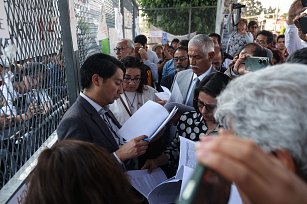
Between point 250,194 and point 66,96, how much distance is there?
225cm

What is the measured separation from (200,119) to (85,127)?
83cm

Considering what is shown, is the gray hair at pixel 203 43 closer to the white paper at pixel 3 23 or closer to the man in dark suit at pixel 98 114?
the man in dark suit at pixel 98 114

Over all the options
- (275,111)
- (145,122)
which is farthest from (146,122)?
(275,111)

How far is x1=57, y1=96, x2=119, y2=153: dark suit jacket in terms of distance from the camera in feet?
5.62

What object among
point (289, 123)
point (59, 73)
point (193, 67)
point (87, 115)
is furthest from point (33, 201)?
point (193, 67)

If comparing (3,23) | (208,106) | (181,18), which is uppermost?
(181,18)

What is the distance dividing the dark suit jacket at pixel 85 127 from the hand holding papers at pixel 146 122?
0.13 m

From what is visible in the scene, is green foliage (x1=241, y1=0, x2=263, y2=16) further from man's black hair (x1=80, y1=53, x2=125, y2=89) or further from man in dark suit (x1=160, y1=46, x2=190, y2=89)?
man's black hair (x1=80, y1=53, x2=125, y2=89)

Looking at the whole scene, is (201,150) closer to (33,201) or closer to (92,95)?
(33,201)

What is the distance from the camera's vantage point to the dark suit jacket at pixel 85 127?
171 cm

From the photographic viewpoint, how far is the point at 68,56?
86.8 inches

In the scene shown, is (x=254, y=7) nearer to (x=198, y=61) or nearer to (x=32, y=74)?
(x=198, y=61)

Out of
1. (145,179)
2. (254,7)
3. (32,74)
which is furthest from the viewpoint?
(254,7)

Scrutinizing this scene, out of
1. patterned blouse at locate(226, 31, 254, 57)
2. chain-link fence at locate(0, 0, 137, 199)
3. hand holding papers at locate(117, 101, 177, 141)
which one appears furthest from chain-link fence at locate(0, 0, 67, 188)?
patterned blouse at locate(226, 31, 254, 57)
